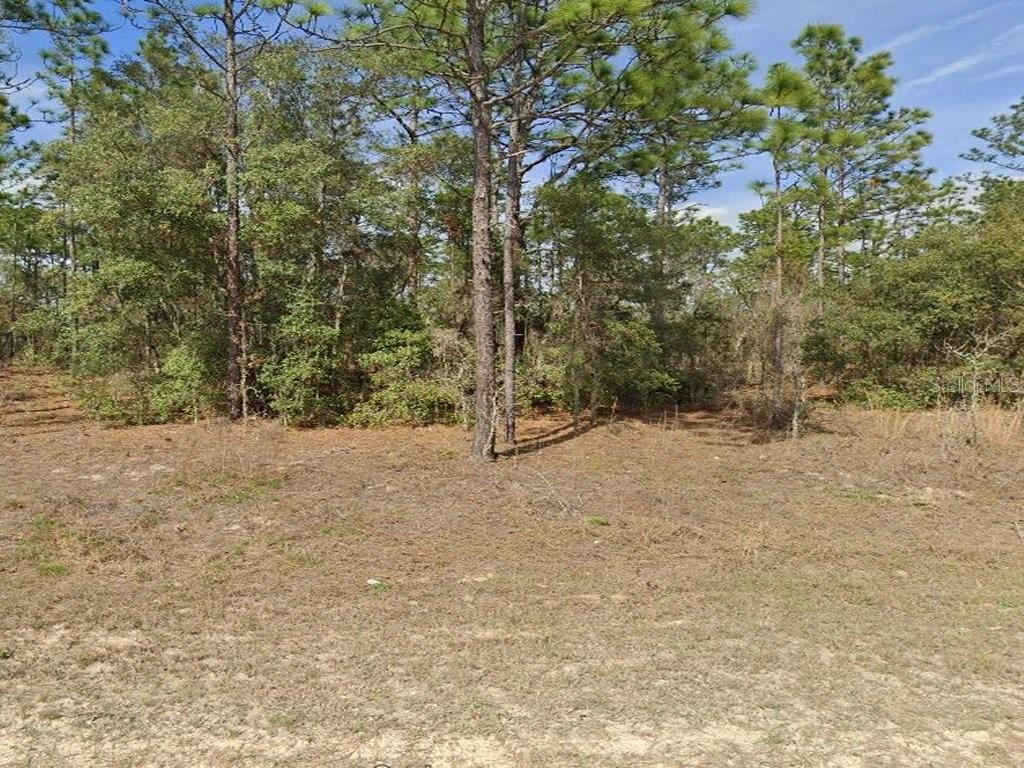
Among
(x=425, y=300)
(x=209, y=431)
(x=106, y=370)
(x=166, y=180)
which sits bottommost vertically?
(x=209, y=431)

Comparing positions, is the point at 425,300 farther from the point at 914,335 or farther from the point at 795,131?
the point at 914,335

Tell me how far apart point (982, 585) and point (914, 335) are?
981 cm

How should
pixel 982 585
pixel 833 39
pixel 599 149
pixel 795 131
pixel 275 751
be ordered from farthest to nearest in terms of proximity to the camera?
pixel 833 39
pixel 599 149
pixel 795 131
pixel 982 585
pixel 275 751

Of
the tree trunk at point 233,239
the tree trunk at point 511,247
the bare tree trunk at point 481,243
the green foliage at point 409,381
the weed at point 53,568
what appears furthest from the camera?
the green foliage at point 409,381

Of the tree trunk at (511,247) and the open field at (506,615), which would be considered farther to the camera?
the tree trunk at (511,247)

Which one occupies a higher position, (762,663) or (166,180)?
(166,180)

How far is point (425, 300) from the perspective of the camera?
10.6 m

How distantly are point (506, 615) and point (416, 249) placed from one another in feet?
28.4

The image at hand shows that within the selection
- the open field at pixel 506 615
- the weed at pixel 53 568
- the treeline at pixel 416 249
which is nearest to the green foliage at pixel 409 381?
the treeline at pixel 416 249

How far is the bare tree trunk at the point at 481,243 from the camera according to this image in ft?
23.1

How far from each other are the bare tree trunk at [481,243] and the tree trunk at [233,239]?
13.2 feet

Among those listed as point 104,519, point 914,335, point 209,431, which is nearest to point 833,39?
point 914,335

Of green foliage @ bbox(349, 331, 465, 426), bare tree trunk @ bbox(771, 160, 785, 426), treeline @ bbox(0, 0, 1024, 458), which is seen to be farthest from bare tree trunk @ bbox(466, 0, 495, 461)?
bare tree trunk @ bbox(771, 160, 785, 426)

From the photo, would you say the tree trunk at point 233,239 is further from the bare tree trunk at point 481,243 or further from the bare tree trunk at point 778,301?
the bare tree trunk at point 778,301
